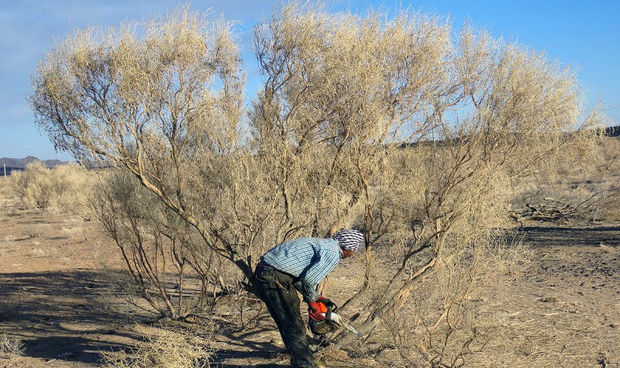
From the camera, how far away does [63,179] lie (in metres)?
31.8

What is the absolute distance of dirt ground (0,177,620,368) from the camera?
6414mm

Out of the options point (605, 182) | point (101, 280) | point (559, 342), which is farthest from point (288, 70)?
point (605, 182)

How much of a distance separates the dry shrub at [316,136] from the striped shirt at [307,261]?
1.31 meters

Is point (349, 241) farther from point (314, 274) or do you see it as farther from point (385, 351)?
point (385, 351)

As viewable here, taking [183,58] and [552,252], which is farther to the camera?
[552,252]

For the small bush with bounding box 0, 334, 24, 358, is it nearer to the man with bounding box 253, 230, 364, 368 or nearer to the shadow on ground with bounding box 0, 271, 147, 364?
the shadow on ground with bounding box 0, 271, 147, 364

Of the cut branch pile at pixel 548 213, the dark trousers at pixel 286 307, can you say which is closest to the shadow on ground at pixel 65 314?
the dark trousers at pixel 286 307

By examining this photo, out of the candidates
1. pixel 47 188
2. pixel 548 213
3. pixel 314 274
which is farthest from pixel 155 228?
pixel 47 188

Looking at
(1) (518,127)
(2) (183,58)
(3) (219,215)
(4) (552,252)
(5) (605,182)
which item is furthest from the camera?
(5) (605,182)

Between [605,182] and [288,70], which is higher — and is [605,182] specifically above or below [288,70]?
below

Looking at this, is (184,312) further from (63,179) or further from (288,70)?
(63,179)

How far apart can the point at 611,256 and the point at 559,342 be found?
5.85 metres

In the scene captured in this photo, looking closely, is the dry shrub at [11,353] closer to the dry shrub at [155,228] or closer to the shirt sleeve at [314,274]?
the dry shrub at [155,228]

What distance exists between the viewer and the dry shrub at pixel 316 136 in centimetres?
648
